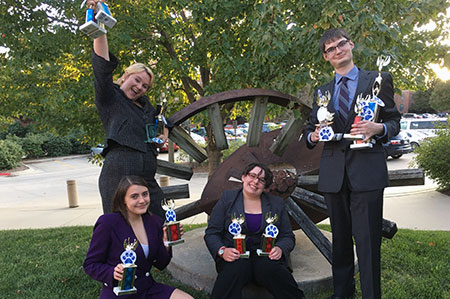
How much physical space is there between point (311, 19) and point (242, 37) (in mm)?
1595

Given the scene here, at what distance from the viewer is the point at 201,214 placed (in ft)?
25.3

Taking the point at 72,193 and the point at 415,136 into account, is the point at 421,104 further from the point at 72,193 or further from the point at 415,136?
the point at 72,193

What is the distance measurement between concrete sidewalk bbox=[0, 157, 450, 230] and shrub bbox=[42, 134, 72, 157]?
12.5 m

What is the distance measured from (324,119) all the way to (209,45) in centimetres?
284

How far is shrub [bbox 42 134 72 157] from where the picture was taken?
70.3ft

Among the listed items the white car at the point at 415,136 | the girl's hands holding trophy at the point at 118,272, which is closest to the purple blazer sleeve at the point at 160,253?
the girl's hands holding trophy at the point at 118,272

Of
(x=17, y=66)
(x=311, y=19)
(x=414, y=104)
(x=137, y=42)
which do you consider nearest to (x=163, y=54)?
(x=137, y=42)

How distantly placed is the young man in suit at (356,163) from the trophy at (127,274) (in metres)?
1.34

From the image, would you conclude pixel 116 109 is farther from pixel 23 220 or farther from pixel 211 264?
pixel 23 220

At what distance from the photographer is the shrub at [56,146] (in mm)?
21438

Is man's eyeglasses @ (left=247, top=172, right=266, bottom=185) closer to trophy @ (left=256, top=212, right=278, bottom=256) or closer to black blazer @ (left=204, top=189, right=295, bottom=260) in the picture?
black blazer @ (left=204, top=189, right=295, bottom=260)

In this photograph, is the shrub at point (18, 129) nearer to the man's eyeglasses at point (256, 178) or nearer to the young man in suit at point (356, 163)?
the man's eyeglasses at point (256, 178)

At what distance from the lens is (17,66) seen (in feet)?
14.5

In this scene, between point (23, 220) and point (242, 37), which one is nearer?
point (242, 37)
